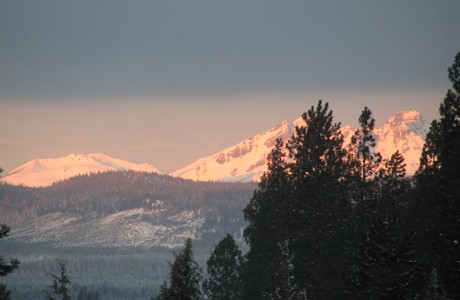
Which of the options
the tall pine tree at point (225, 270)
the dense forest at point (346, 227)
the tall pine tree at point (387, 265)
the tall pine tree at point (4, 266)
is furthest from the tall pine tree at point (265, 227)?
the tall pine tree at point (4, 266)

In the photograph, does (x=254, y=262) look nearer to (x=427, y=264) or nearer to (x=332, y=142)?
(x=332, y=142)

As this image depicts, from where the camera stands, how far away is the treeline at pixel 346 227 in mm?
40156

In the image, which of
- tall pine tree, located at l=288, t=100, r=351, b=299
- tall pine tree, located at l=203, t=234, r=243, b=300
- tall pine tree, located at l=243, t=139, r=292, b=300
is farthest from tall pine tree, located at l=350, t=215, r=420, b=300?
tall pine tree, located at l=203, t=234, r=243, b=300

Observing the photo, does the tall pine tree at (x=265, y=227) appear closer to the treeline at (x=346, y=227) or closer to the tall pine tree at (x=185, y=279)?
the treeline at (x=346, y=227)

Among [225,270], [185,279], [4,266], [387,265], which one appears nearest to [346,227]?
[185,279]

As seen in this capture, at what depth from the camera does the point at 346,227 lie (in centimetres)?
6419

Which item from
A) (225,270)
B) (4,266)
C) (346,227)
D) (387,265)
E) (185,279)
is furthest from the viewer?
(225,270)

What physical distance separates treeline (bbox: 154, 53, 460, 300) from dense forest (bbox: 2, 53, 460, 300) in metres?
0.07

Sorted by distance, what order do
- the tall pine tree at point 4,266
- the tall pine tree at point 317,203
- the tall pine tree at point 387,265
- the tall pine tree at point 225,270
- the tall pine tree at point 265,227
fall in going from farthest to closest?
the tall pine tree at point 225,270
the tall pine tree at point 265,227
the tall pine tree at point 317,203
the tall pine tree at point 4,266
the tall pine tree at point 387,265

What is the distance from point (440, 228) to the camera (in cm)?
5322

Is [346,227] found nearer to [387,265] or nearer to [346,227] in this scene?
[346,227]

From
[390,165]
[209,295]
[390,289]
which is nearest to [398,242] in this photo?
[390,289]

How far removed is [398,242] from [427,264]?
12.2 metres

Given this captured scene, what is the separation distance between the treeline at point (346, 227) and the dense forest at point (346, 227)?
0.07m
